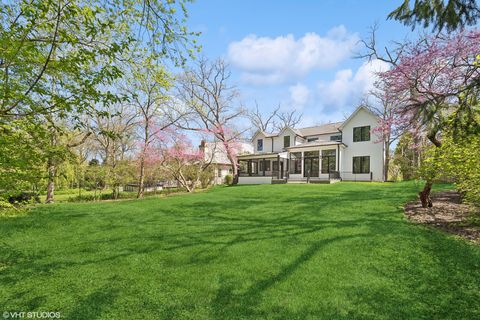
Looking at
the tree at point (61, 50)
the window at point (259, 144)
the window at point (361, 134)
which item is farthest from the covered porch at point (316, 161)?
the tree at point (61, 50)

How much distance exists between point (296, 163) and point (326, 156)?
3.66m

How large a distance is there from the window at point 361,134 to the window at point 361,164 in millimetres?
1749

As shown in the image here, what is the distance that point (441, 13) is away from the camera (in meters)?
4.83

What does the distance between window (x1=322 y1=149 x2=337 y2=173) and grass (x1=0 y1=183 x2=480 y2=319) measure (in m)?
17.0

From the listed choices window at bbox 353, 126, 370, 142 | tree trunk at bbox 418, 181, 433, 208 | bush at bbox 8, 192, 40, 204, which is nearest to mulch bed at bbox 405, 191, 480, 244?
tree trunk at bbox 418, 181, 433, 208

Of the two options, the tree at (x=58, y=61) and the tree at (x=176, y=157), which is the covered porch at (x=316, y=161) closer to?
the tree at (x=176, y=157)

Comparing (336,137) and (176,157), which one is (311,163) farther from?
(176,157)

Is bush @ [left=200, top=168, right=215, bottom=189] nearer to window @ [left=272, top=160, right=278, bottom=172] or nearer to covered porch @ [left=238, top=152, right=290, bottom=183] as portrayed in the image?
covered porch @ [left=238, top=152, right=290, bottom=183]

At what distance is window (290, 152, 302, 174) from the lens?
1044 inches

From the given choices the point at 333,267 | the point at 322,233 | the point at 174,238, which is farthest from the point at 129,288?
the point at 322,233

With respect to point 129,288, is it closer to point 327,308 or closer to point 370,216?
point 327,308

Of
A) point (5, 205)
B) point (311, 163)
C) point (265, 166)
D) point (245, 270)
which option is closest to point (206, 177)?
point (265, 166)

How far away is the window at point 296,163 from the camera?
2651 centimetres

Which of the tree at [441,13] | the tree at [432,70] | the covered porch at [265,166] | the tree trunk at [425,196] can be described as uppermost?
the tree at [432,70]
